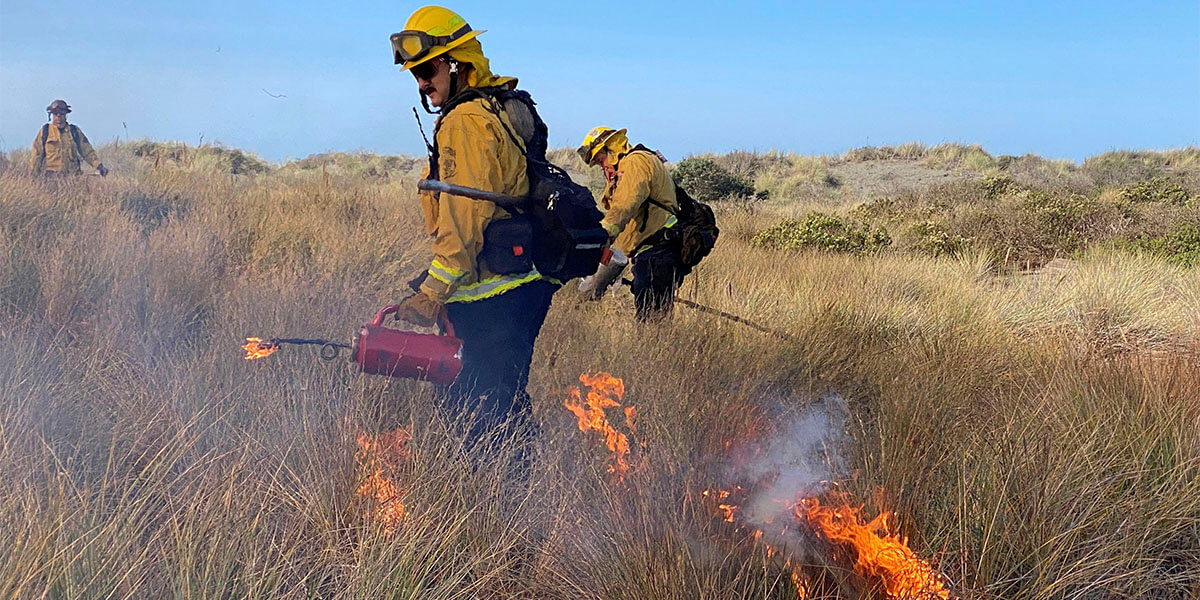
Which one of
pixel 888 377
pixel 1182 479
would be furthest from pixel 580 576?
pixel 888 377

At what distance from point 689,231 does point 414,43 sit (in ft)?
11.5

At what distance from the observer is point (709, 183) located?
19.3 metres

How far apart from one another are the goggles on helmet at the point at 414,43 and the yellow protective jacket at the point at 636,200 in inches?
110

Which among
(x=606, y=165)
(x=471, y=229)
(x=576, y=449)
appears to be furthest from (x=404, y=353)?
(x=606, y=165)

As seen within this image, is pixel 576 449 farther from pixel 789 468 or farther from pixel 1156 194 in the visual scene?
pixel 1156 194

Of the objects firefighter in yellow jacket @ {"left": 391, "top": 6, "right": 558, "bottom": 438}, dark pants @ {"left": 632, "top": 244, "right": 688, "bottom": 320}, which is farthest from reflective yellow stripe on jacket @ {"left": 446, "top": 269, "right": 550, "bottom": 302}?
dark pants @ {"left": 632, "top": 244, "right": 688, "bottom": 320}

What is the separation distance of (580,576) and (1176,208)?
13.7m

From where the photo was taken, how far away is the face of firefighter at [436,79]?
3.12m

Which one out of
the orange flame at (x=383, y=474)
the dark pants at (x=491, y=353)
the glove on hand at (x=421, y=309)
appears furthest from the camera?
the dark pants at (x=491, y=353)

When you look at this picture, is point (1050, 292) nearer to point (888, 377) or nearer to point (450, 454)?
point (888, 377)

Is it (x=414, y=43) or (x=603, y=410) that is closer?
(x=414, y=43)

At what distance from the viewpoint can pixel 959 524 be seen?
265 centimetres

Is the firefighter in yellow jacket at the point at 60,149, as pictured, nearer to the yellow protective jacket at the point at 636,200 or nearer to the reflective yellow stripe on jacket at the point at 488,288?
the yellow protective jacket at the point at 636,200

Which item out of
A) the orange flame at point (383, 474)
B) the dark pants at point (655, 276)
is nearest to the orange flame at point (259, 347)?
the orange flame at point (383, 474)
